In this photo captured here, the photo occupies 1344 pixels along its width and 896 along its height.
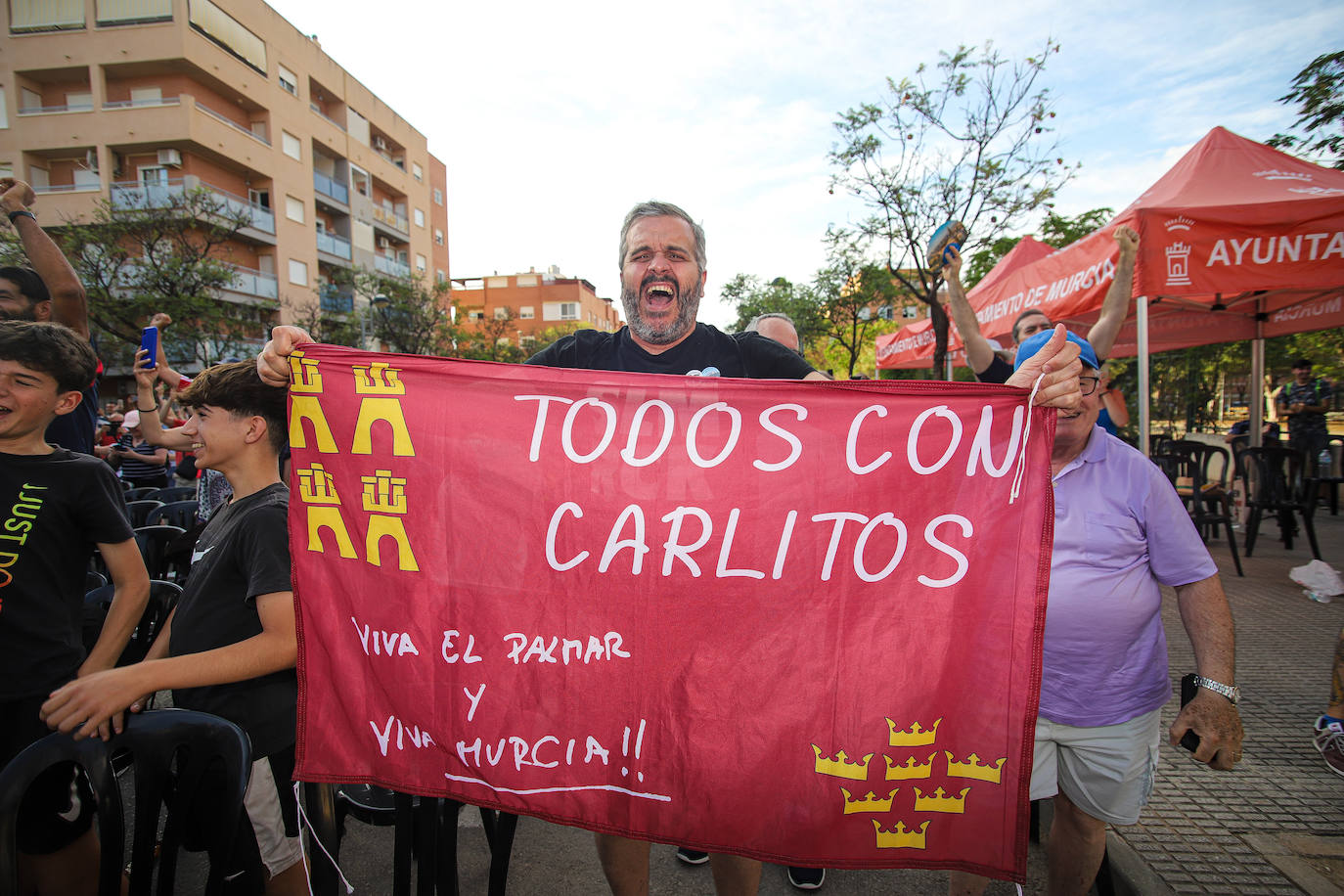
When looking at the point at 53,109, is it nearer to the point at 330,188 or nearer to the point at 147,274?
the point at 330,188

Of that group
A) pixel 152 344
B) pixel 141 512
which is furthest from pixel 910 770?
pixel 141 512

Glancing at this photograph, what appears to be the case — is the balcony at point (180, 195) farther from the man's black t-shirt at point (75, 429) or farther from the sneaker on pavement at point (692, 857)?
the sneaker on pavement at point (692, 857)

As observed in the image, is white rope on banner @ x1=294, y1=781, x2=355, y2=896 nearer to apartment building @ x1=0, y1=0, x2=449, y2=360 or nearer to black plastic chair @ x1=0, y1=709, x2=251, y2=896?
black plastic chair @ x1=0, y1=709, x2=251, y2=896

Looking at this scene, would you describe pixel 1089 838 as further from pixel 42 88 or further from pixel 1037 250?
pixel 42 88

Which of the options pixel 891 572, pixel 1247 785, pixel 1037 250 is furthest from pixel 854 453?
pixel 1037 250

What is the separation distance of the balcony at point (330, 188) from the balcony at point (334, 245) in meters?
1.99

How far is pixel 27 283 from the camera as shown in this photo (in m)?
2.89

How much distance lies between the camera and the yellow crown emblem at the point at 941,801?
159 centimetres

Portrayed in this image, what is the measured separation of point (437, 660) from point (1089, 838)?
2.10 meters

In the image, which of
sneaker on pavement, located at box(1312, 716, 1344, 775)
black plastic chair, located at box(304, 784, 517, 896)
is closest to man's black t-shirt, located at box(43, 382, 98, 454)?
black plastic chair, located at box(304, 784, 517, 896)

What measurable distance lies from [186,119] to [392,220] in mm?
15228

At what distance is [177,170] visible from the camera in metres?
24.7

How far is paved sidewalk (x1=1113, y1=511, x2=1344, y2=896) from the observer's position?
90.3 inches

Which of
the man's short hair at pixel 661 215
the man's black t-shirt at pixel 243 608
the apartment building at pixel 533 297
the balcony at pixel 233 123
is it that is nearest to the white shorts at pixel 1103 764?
the man's short hair at pixel 661 215
